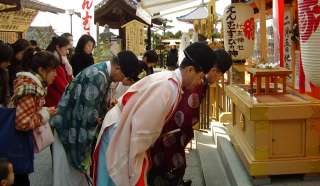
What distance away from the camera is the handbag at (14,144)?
362 cm

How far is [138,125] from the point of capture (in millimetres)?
2658

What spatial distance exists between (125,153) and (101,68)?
169 centimetres

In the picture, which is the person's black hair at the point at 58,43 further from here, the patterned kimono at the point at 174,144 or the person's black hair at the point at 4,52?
the patterned kimono at the point at 174,144

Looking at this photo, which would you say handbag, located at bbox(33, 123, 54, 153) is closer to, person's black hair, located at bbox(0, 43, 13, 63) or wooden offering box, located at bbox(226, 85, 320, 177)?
person's black hair, located at bbox(0, 43, 13, 63)

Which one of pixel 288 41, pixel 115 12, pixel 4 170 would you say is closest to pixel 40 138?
pixel 4 170

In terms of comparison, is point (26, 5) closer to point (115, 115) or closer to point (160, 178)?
point (160, 178)

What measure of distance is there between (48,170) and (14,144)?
3.00m

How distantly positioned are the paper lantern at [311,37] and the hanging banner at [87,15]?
7.33m

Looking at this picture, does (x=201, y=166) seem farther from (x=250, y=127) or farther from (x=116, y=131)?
(x=116, y=131)

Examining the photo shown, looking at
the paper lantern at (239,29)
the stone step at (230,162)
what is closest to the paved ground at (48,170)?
the stone step at (230,162)

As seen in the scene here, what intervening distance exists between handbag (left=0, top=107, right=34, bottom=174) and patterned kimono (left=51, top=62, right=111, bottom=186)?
2.34ft

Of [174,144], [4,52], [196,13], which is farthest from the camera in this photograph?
[196,13]

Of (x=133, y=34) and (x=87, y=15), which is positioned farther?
(x=133, y=34)

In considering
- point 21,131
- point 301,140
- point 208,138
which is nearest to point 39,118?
point 21,131
